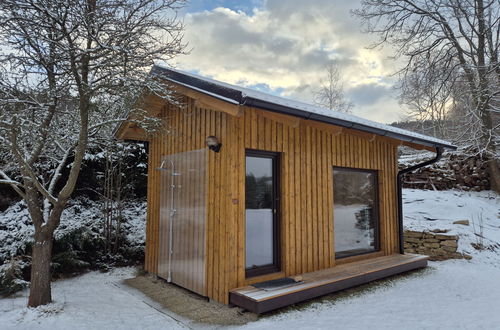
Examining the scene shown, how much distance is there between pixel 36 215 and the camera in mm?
3934

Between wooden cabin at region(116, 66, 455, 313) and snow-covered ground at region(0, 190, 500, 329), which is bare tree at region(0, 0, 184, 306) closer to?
snow-covered ground at region(0, 190, 500, 329)

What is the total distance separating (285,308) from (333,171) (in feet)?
7.99

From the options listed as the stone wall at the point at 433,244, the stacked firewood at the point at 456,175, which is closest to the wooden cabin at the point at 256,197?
the stone wall at the point at 433,244

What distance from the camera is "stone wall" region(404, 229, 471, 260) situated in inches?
270

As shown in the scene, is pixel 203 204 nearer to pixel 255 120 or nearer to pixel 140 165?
pixel 255 120

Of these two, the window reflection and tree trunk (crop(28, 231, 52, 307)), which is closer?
tree trunk (crop(28, 231, 52, 307))

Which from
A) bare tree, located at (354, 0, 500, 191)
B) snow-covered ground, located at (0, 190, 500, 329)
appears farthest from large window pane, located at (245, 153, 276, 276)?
bare tree, located at (354, 0, 500, 191)

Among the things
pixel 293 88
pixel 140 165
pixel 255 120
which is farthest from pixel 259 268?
pixel 293 88

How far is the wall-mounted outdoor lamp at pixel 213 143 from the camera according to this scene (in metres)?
4.18

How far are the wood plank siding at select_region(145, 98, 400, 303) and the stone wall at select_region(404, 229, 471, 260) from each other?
1412mm

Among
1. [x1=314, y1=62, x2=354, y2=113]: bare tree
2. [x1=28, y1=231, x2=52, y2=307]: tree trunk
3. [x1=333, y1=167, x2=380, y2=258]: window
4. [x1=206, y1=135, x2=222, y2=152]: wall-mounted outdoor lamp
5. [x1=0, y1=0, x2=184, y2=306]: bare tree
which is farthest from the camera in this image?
[x1=314, y1=62, x2=354, y2=113]: bare tree

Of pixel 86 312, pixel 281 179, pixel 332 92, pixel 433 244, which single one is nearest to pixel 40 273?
pixel 86 312

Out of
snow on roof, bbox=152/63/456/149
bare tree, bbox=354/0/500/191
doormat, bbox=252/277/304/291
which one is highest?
bare tree, bbox=354/0/500/191

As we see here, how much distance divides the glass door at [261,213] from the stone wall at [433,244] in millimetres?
4326
